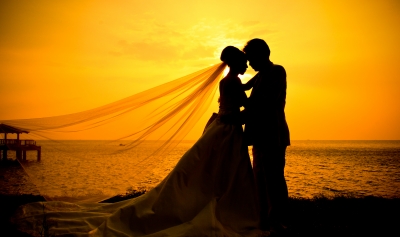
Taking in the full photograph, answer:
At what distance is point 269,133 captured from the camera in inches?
193

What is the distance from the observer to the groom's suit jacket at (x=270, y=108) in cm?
487

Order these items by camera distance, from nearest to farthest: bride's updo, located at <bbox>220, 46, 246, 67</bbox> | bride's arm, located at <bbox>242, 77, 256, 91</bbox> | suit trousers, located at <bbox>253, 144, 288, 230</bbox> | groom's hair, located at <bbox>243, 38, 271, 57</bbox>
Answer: suit trousers, located at <bbox>253, 144, 288, 230</bbox> → groom's hair, located at <bbox>243, 38, 271, 57</bbox> → bride's updo, located at <bbox>220, 46, 246, 67</bbox> → bride's arm, located at <bbox>242, 77, 256, 91</bbox>

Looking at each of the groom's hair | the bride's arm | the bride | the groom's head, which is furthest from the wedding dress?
the groom's hair

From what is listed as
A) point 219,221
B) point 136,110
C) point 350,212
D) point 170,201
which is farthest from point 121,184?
point 350,212

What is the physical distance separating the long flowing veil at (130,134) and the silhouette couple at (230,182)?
1.03 metres

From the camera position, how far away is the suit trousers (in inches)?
191

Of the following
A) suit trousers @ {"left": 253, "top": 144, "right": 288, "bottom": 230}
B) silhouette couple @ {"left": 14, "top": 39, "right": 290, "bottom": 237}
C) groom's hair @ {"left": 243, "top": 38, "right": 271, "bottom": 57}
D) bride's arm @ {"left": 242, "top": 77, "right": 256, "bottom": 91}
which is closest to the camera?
silhouette couple @ {"left": 14, "top": 39, "right": 290, "bottom": 237}

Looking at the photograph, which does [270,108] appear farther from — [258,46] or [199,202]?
[199,202]

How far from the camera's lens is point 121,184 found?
6.46 meters

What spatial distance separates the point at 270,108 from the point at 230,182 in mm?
1382

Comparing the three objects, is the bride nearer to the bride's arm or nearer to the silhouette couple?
the silhouette couple

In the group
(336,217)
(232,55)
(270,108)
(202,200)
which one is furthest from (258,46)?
(336,217)

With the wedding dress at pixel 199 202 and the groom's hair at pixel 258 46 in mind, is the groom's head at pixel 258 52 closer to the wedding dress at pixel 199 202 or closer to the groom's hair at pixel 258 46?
the groom's hair at pixel 258 46

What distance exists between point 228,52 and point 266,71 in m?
0.85
